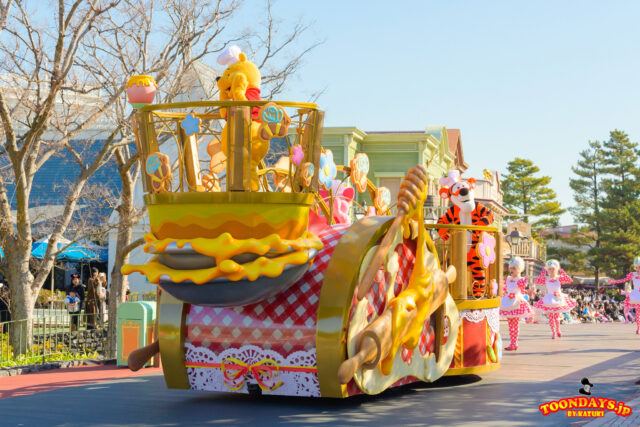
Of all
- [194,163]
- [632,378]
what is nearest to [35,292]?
[194,163]

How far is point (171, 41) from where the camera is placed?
16.0 m

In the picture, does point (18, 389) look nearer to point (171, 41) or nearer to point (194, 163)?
point (194, 163)

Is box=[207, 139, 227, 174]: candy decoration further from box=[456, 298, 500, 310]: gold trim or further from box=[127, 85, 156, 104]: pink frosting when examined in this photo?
box=[456, 298, 500, 310]: gold trim

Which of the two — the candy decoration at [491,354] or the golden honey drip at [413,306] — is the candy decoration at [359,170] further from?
the candy decoration at [491,354]

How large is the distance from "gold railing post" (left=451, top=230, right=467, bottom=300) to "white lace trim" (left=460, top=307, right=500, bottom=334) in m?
0.27

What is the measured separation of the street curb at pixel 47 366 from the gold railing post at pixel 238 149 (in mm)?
6080

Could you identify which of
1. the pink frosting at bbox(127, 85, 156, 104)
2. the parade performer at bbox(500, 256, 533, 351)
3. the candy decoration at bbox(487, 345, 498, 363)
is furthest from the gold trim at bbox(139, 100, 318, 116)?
the parade performer at bbox(500, 256, 533, 351)

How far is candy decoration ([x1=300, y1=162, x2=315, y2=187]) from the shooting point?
28.8 ft

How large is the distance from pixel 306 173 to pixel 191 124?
132cm

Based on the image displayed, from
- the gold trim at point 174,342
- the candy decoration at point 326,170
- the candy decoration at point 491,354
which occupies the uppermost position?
the candy decoration at point 326,170

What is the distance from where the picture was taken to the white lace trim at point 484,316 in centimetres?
1161

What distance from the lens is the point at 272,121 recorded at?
8.48 metres

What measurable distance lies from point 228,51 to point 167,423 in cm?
457

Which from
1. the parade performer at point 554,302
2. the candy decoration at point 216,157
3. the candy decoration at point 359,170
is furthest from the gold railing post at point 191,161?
the parade performer at point 554,302
